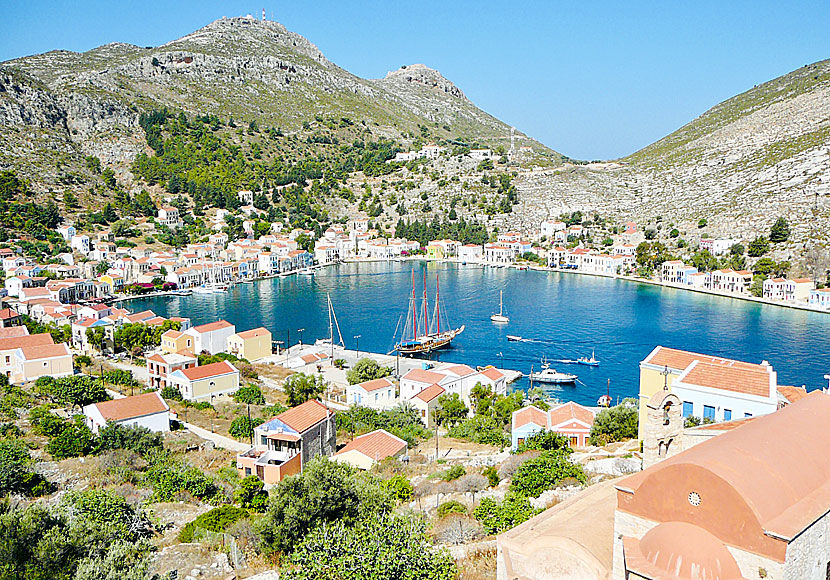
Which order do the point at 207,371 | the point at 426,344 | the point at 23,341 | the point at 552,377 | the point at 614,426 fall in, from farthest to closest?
1. the point at 426,344
2. the point at 552,377
3. the point at 23,341
4. the point at 207,371
5. the point at 614,426

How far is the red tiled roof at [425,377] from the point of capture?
23328mm

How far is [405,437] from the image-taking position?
17.4 m

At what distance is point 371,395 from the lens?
2283 cm

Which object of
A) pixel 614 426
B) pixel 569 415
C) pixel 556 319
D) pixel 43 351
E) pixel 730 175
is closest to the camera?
pixel 614 426

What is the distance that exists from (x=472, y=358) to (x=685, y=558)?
86.5 ft

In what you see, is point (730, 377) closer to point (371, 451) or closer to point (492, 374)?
point (371, 451)

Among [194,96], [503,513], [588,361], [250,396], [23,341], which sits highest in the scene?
[194,96]

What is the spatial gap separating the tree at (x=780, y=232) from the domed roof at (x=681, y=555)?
2138 inches

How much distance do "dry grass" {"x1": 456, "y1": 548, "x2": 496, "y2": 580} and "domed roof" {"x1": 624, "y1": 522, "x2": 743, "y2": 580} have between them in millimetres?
2024

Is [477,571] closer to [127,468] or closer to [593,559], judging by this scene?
[593,559]

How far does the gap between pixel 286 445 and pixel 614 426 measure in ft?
26.6

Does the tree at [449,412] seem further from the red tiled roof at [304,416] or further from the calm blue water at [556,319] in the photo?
the red tiled roof at [304,416]

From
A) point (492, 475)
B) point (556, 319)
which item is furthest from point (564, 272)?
point (492, 475)

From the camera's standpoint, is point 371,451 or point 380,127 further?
point 380,127
